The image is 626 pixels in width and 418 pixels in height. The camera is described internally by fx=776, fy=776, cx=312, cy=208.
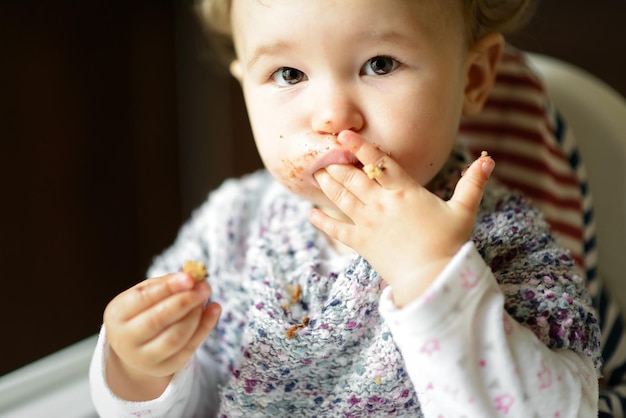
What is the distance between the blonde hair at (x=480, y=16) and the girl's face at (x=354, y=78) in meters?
0.05

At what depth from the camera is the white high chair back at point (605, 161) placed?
3.21 feet

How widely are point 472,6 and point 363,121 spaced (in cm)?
20

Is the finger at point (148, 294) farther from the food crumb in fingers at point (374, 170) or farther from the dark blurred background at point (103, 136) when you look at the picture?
the dark blurred background at point (103, 136)

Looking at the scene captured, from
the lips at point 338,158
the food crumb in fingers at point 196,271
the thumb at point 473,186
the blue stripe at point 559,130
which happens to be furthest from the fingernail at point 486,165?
the blue stripe at point 559,130

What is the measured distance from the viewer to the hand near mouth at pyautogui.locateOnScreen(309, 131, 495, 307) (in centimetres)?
61

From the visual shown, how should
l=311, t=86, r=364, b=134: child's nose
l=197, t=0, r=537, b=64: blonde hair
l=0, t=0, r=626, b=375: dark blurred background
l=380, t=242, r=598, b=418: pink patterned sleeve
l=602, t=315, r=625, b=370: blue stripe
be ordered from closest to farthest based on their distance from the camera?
l=380, t=242, r=598, b=418: pink patterned sleeve, l=311, t=86, r=364, b=134: child's nose, l=197, t=0, r=537, b=64: blonde hair, l=602, t=315, r=625, b=370: blue stripe, l=0, t=0, r=626, b=375: dark blurred background

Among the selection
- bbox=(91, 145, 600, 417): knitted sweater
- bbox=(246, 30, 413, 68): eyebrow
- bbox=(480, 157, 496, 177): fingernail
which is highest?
bbox=(246, 30, 413, 68): eyebrow

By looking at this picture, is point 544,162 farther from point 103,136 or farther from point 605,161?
point 103,136

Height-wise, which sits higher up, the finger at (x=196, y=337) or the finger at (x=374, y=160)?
the finger at (x=374, y=160)

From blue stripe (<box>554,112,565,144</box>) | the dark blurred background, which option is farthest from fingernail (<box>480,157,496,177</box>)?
the dark blurred background

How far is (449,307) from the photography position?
1.91 feet

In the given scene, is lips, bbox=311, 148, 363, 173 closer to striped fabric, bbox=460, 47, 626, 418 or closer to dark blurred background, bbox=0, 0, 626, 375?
striped fabric, bbox=460, 47, 626, 418

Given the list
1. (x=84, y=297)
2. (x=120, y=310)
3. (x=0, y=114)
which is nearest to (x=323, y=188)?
(x=120, y=310)

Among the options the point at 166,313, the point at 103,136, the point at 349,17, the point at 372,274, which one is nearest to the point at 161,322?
the point at 166,313
